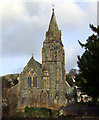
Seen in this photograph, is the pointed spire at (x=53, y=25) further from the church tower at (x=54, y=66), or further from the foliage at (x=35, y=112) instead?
the foliage at (x=35, y=112)

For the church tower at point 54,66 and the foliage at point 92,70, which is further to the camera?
the church tower at point 54,66

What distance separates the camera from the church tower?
192 ft

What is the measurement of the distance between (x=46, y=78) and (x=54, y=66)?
3620mm

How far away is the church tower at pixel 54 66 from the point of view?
58469 mm

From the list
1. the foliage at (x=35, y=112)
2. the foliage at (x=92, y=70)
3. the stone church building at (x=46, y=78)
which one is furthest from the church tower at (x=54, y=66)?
the foliage at (x=92, y=70)

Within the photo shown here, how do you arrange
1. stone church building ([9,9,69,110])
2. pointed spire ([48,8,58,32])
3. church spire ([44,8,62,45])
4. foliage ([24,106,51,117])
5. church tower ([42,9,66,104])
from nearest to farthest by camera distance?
foliage ([24,106,51,117]) < stone church building ([9,9,69,110]) < church tower ([42,9,66,104]) < church spire ([44,8,62,45]) < pointed spire ([48,8,58,32])

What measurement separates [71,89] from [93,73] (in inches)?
1598

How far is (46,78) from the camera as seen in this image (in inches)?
2333

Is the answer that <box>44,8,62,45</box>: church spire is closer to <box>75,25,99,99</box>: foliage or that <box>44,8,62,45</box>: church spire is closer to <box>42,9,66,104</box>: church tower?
<box>42,9,66,104</box>: church tower

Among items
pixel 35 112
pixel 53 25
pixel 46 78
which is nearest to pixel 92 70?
pixel 35 112

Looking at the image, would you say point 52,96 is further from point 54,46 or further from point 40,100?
point 54,46

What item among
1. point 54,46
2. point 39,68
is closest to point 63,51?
point 54,46

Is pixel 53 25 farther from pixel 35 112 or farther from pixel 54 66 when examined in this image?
pixel 35 112

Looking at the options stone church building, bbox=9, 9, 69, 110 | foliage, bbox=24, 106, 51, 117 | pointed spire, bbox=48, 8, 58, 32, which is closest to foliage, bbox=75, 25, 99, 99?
foliage, bbox=24, 106, 51, 117
